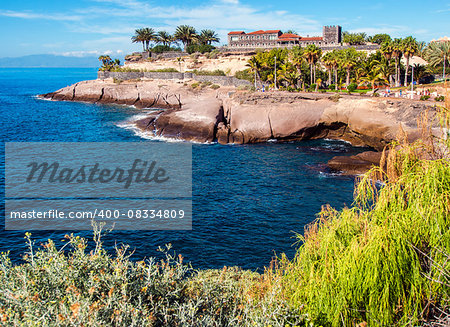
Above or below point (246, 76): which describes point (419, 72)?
below

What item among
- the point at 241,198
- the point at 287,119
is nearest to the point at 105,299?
the point at 241,198

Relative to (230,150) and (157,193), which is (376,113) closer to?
(230,150)

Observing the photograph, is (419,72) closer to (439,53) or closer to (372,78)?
(439,53)

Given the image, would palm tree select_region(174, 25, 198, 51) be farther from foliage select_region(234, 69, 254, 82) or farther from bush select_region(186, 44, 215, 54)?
foliage select_region(234, 69, 254, 82)

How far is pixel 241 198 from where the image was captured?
30.3 m

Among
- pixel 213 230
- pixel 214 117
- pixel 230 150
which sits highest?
pixel 214 117

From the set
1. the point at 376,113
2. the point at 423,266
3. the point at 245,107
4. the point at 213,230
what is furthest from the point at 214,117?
the point at 423,266

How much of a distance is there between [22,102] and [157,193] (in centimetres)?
7770

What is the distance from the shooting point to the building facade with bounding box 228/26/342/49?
113 m

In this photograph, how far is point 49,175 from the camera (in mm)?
35781
